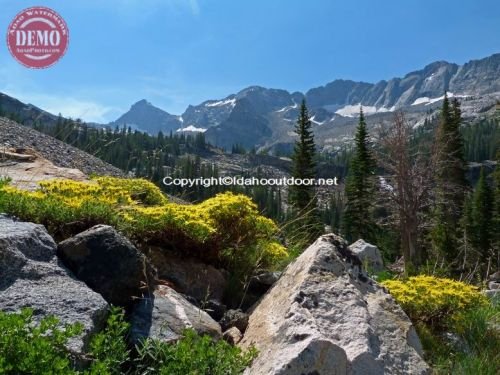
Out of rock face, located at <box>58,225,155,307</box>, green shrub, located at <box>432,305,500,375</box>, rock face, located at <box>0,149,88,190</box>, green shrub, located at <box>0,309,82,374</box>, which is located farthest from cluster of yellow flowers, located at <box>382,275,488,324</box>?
rock face, located at <box>0,149,88,190</box>

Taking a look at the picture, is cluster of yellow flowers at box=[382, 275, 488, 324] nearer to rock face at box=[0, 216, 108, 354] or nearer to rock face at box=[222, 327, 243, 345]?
rock face at box=[222, 327, 243, 345]

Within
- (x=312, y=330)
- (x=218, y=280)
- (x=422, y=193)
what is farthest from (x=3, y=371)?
(x=422, y=193)

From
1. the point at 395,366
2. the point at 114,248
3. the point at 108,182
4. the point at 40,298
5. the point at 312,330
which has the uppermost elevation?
the point at 108,182

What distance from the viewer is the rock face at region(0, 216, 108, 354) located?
336cm

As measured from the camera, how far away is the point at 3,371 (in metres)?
2.41

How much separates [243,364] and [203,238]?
6.75 ft

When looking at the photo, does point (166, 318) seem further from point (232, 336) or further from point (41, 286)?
point (41, 286)

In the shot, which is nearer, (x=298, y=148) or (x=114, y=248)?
(x=114, y=248)

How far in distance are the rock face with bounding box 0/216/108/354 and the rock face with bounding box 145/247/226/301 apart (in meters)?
1.35

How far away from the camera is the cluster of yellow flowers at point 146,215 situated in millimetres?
4875

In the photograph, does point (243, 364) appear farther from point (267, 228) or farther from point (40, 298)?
point (267, 228)

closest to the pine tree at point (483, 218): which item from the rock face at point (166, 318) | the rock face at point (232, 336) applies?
the rock face at point (232, 336)

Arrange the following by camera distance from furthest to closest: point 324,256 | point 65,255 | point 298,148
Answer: point 298,148 < point 324,256 < point 65,255

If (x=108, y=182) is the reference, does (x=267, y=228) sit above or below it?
below
